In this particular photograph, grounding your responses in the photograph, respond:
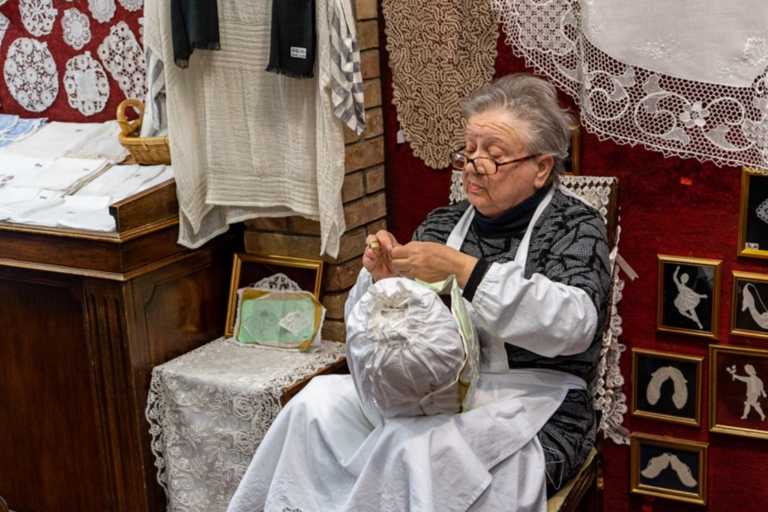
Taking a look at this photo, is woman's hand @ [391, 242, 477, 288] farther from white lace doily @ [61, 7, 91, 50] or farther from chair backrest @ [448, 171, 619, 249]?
white lace doily @ [61, 7, 91, 50]

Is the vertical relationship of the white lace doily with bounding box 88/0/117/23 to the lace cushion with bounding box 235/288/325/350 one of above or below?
above

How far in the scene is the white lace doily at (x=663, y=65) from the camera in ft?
7.04

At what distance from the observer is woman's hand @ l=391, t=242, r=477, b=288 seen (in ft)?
7.69

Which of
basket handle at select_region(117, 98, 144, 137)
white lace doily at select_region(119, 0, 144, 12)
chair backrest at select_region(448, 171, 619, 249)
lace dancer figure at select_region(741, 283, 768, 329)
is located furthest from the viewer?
white lace doily at select_region(119, 0, 144, 12)

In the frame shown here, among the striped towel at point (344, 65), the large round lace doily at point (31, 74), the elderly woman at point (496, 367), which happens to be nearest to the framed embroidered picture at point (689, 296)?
the elderly woman at point (496, 367)

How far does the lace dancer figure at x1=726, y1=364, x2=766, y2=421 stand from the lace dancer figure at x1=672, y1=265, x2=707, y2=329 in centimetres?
17

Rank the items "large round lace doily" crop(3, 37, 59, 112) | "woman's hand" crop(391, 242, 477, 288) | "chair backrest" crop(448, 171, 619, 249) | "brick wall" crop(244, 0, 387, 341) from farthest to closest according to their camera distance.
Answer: "large round lace doily" crop(3, 37, 59, 112), "brick wall" crop(244, 0, 387, 341), "chair backrest" crop(448, 171, 619, 249), "woman's hand" crop(391, 242, 477, 288)

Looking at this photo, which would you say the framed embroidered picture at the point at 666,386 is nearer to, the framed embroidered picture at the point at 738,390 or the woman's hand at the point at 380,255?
the framed embroidered picture at the point at 738,390

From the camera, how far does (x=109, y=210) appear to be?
3.08 m

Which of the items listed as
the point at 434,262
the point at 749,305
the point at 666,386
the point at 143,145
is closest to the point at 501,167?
the point at 434,262

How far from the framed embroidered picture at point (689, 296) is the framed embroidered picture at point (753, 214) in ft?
0.32

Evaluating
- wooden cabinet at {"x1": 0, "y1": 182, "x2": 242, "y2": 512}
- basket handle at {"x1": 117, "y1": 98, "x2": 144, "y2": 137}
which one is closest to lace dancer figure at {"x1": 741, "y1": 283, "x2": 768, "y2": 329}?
wooden cabinet at {"x1": 0, "y1": 182, "x2": 242, "y2": 512}

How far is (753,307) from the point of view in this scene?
290cm

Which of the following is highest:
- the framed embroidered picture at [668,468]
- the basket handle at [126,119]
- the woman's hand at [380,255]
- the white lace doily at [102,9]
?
the white lace doily at [102,9]
